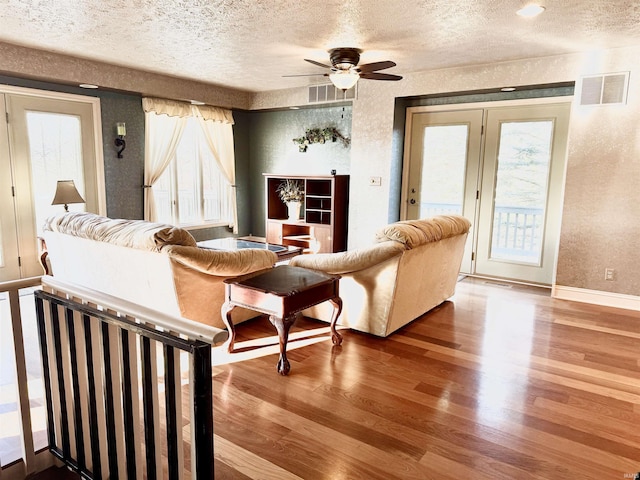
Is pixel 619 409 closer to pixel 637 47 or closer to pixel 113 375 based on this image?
pixel 113 375

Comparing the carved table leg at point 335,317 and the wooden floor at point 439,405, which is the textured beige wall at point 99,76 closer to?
the wooden floor at point 439,405

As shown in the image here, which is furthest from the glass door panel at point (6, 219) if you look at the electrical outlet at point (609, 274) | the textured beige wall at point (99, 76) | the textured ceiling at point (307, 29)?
the electrical outlet at point (609, 274)

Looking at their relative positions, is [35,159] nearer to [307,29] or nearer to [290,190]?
[290,190]

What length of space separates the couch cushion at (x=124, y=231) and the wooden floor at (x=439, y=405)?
3.12 ft

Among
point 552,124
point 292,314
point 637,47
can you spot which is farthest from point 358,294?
point 637,47

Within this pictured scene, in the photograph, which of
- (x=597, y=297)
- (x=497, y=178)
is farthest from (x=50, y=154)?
(x=597, y=297)

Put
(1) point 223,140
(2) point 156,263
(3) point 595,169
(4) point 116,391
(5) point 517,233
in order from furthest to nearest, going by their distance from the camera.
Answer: (1) point 223,140 → (5) point 517,233 → (3) point 595,169 → (2) point 156,263 → (4) point 116,391

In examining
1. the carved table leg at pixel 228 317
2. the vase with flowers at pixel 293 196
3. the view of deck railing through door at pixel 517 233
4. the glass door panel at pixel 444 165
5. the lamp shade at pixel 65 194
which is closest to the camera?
the carved table leg at pixel 228 317

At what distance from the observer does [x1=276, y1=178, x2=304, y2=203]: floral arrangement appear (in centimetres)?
659

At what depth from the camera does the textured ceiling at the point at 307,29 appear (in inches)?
130

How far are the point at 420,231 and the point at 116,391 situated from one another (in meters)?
2.48

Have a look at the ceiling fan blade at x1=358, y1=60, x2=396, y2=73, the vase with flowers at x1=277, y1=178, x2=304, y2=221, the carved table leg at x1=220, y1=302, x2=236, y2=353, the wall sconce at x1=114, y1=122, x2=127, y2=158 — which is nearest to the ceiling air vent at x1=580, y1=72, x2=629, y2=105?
the ceiling fan blade at x1=358, y1=60, x2=396, y2=73

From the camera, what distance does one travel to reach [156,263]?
120 inches

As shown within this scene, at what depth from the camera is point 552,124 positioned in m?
5.04
